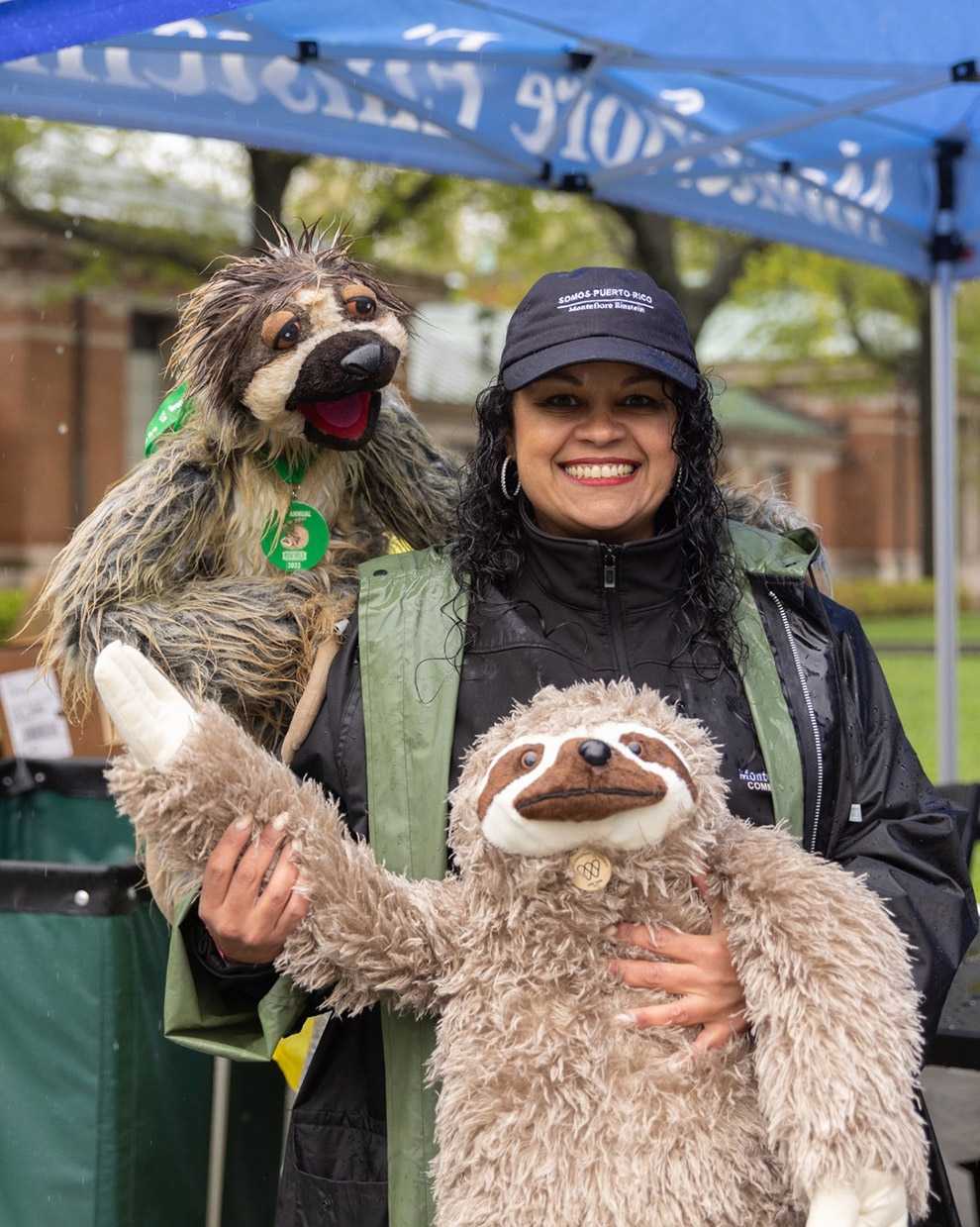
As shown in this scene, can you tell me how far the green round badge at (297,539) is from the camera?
2.19 meters

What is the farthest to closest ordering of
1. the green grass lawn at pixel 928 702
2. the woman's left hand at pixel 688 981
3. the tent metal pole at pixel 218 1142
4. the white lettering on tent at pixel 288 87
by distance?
the green grass lawn at pixel 928 702
the white lettering on tent at pixel 288 87
the tent metal pole at pixel 218 1142
the woman's left hand at pixel 688 981

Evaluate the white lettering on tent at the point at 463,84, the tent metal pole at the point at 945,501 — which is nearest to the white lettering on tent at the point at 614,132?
the white lettering on tent at the point at 463,84

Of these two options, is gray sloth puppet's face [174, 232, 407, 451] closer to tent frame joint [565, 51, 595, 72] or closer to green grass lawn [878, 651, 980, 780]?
tent frame joint [565, 51, 595, 72]

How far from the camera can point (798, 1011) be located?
1514 mm

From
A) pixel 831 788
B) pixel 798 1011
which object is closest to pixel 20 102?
pixel 831 788

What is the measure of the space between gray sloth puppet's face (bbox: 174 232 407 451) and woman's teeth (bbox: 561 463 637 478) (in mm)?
416

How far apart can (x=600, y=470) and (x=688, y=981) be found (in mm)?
744

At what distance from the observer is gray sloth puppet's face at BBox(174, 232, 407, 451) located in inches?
80.7

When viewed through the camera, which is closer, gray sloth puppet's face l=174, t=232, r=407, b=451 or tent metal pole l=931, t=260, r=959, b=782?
gray sloth puppet's face l=174, t=232, r=407, b=451

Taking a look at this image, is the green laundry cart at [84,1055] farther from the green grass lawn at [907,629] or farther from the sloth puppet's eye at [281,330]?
the green grass lawn at [907,629]

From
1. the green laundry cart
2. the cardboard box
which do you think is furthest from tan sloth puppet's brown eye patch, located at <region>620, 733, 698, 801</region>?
the cardboard box

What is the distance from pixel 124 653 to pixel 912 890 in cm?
110

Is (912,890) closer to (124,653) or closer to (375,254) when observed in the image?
(124,653)

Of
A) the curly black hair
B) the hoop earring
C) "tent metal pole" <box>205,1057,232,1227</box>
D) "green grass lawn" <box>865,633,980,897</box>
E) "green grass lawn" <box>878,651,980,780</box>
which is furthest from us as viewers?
"green grass lawn" <box>878,651,980,780</box>
